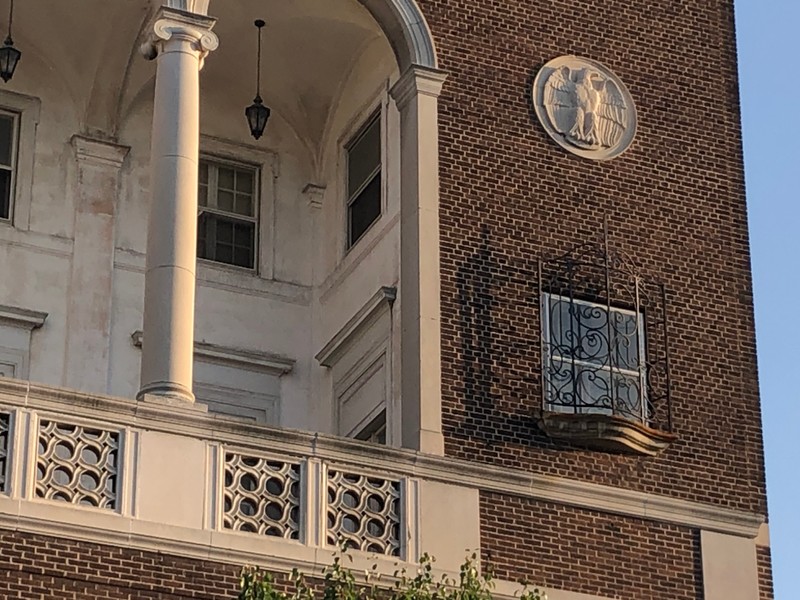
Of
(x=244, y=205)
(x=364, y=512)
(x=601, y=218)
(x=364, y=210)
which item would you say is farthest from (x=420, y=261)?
(x=244, y=205)

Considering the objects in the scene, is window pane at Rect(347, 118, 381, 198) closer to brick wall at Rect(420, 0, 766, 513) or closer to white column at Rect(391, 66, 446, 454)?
white column at Rect(391, 66, 446, 454)

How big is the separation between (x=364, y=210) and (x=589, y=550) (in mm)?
5166

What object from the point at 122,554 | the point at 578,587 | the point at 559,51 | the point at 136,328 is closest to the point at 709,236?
the point at 559,51

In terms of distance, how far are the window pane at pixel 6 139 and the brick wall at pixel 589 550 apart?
7119mm

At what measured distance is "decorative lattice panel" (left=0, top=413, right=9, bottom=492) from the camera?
2023 cm

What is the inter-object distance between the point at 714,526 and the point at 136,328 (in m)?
Result: 6.63

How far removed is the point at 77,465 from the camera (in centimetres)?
2056

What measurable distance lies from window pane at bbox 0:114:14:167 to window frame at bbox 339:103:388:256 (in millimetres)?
→ 3682

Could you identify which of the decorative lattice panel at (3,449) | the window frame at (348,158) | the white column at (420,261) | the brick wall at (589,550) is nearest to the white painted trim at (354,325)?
the white column at (420,261)

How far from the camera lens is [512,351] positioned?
23.4 m

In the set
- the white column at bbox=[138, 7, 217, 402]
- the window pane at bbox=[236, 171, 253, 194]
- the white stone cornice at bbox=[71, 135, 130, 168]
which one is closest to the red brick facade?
the white column at bbox=[138, 7, 217, 402]

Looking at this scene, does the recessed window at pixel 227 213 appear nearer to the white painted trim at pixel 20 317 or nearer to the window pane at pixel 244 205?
the window pane at pixel 244 205

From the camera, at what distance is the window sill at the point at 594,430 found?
75.8 ft

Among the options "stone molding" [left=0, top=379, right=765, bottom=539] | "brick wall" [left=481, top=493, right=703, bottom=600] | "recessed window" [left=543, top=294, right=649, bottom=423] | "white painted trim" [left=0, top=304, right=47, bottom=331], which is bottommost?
"brick wall" [left=481, top=493, right=703, bottom=600]
